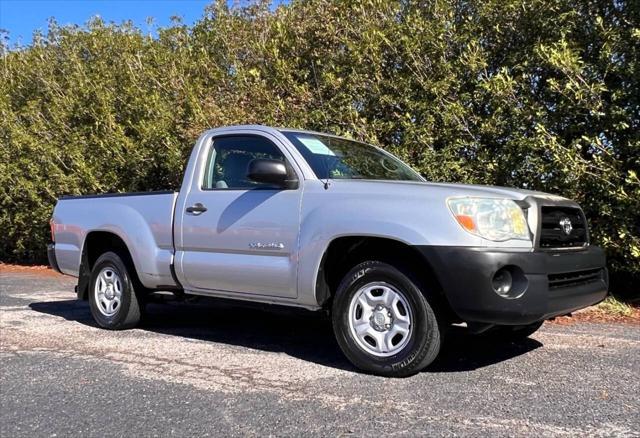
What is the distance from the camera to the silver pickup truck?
4.32m

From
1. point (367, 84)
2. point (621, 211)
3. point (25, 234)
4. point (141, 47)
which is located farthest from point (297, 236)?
point (25, 234)

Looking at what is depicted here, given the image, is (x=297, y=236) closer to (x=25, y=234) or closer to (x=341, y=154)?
(x=341, y=154)

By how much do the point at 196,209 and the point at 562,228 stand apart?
3.06 metres

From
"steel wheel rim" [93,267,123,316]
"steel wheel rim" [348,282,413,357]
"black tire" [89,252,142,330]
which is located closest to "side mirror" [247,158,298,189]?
"steel wheel rim" [348,282,413,357]

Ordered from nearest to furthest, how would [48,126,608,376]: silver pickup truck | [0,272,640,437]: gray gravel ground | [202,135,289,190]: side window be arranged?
[0,272,640,437]: gray gravel ground < [48,126,608,376]: silver pickup truck < [202,135,289,190]: side window

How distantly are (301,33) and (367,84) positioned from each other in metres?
1.90

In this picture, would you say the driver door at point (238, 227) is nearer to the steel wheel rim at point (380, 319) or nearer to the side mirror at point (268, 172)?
the side mirror at point (268, 172)

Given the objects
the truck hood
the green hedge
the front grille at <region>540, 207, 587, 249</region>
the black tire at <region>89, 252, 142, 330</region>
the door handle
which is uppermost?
the green hedge

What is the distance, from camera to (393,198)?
15.1 ft

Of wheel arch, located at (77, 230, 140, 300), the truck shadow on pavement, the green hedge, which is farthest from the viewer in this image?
the green hedge

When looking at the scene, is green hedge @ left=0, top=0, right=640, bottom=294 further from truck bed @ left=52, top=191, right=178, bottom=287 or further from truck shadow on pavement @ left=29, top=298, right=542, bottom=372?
truck bed @ left=52, top=191, right=178, bottom=287

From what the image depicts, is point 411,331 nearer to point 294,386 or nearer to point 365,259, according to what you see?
point 365,259

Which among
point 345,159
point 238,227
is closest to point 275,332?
point 238,227

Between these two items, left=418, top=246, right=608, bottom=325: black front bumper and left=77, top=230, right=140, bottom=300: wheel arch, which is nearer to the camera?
left=418, top=246, right=608, bottom=325: black front bumper
